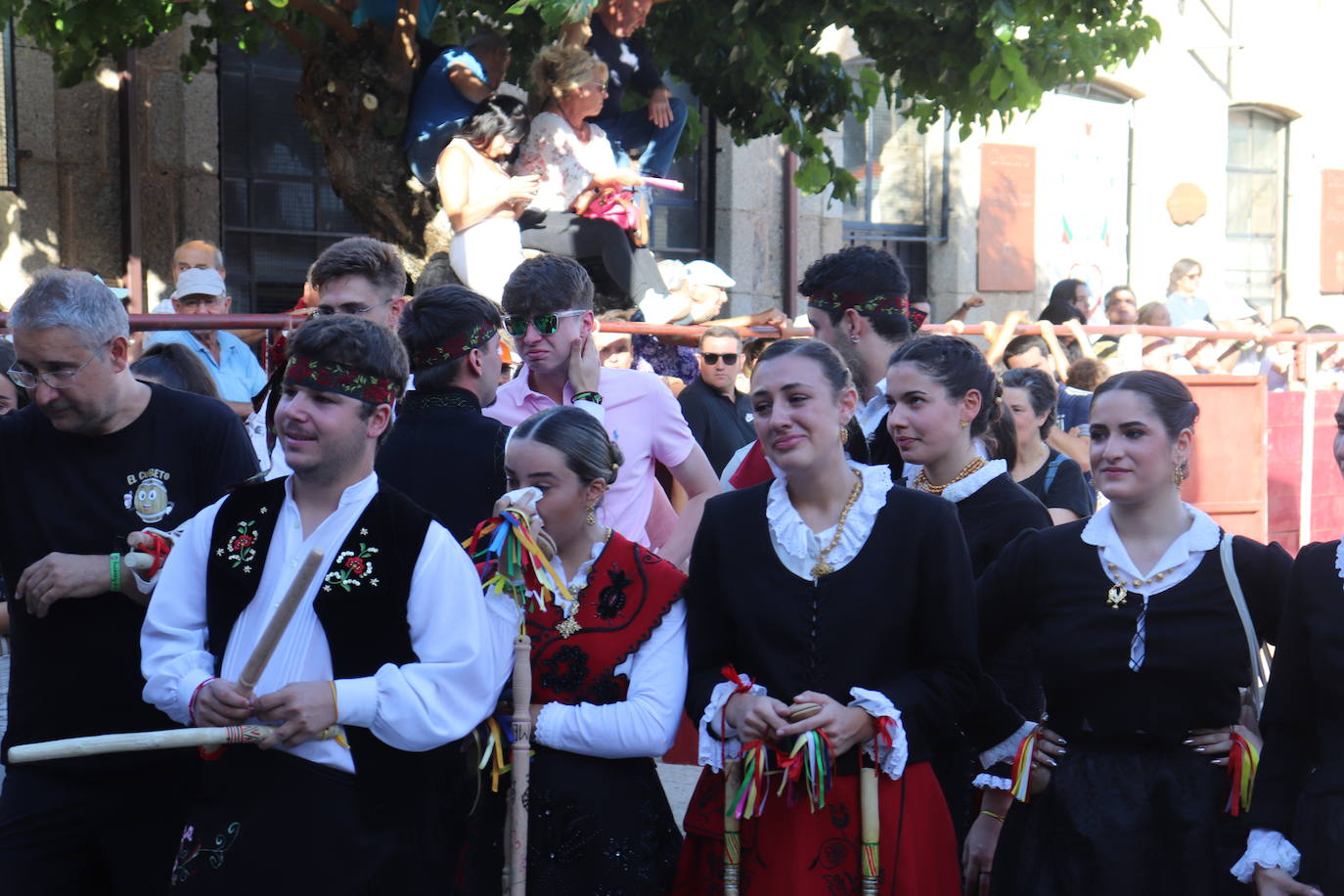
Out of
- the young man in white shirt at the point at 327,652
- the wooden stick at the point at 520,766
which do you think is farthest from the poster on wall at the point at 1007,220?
the young man in white shirt at the point at 327,652

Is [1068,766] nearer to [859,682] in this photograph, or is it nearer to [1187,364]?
[859,682]

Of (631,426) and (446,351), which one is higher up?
(446,351)

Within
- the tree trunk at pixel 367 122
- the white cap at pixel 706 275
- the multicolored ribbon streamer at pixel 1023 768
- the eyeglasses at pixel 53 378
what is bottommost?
the multicolored ribbon streamer at pixel 1023 768

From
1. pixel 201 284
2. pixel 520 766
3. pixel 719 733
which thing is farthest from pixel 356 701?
pixel 201 284

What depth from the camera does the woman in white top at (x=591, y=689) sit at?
11.3 ft

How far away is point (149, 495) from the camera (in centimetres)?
368

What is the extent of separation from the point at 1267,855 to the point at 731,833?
113 centimetres

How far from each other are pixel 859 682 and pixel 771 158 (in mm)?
10714

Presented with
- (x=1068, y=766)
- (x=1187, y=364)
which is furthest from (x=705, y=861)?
(x=1187, y=364)

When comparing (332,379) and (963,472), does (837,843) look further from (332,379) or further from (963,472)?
(332,379)

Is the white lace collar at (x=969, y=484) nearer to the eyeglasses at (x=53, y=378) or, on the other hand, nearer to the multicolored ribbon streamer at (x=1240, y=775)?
the multicolored ribbon streamer at (x=1240, y=775)

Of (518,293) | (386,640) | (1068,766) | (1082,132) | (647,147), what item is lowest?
(1068,766)

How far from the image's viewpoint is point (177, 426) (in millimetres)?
3744

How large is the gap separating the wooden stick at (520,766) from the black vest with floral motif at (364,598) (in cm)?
19
